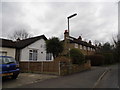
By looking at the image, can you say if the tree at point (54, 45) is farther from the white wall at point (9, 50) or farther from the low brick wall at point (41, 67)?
the white wall at point (9, 50)

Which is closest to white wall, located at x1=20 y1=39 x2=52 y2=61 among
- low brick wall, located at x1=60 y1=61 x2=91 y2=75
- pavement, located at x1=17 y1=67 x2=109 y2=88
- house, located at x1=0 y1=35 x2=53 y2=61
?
house, located at x1=0 y1=35 x2=53 y2=61

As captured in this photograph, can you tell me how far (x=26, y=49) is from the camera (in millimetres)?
18453

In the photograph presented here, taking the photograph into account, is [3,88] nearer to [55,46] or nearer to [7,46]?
[7,46]

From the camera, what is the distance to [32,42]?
754 inches

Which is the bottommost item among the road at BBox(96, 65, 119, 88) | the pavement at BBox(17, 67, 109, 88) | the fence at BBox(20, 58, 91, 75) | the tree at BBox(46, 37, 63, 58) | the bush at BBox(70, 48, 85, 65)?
the road at BBox(96, 65, 119, 88)

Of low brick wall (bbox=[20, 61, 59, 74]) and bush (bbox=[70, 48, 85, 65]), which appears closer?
low brick wall (bbox=[20, 61, 59, 74])

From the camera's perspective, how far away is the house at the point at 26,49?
15.9 m

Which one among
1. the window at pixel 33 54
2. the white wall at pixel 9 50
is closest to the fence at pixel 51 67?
the white wall at pixel 9 50

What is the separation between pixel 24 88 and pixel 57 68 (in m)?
5.52

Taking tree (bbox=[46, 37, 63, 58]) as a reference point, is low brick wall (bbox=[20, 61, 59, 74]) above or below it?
below

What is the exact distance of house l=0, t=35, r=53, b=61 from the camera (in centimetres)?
1594

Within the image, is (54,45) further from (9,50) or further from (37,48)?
(9,50)

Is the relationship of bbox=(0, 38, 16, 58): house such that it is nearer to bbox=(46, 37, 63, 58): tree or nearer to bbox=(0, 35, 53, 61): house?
bbox=(0, 35, 53, 61): house

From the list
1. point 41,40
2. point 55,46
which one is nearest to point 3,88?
point 55,46
